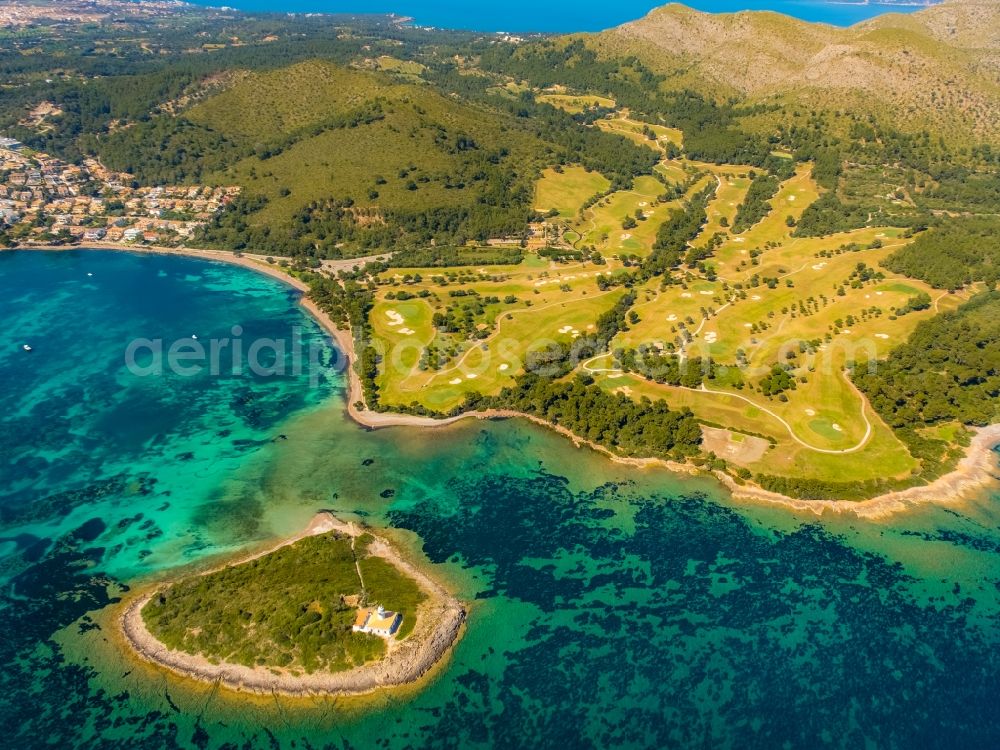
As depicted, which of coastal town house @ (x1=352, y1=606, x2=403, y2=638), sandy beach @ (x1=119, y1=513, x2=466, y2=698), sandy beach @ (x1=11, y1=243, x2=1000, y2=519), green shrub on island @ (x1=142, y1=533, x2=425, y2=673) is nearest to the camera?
sandy beach @ (x1=119, y1=513, x2=466, y2=698)

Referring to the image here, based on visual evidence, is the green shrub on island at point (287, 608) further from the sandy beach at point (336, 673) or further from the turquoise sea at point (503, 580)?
the turquoise sea at point (503, 580)

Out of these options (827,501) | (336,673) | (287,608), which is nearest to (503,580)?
(336,673)

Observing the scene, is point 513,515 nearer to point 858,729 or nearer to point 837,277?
point 858,729

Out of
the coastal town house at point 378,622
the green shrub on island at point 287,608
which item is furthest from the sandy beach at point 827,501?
the coastal town house at point 378,622

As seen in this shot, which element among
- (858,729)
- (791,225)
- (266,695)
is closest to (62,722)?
(266,695)

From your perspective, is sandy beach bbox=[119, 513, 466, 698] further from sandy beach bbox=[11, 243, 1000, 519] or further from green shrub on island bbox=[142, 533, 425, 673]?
sandy beach bbox=[11, 243, 1000, 519]

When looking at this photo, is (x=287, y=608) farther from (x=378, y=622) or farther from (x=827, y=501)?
(x=827, y=501)

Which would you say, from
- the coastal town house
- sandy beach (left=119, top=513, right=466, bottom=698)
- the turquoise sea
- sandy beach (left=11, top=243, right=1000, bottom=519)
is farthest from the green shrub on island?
sandy beach (left=11, top=243, right=1000, bottom=519)
